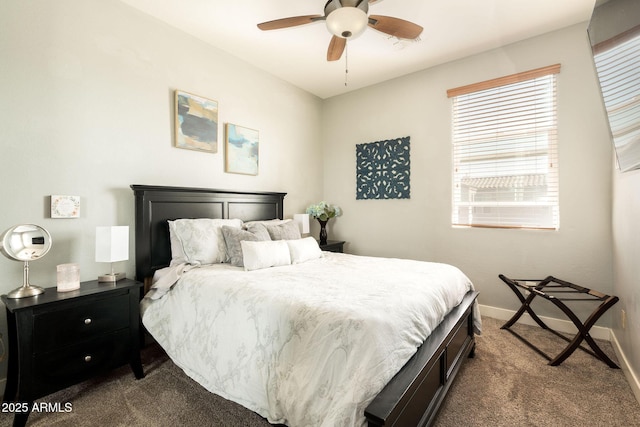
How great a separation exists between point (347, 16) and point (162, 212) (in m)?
2.13

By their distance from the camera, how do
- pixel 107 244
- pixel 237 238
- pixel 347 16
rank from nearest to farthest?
pixel 347 16, pixel 107 244, pixel 237 238

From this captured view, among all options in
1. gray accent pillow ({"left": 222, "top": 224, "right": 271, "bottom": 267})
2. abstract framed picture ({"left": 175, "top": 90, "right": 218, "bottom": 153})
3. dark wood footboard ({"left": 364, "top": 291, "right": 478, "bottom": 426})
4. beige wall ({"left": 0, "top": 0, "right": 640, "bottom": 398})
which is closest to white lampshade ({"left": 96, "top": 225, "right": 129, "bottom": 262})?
beige wall ({"left": 0, "top": 0, "right": 640, "bottom": 398})

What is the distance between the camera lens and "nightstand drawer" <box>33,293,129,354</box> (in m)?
1.70

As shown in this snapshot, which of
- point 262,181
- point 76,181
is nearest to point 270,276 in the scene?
point 76,181

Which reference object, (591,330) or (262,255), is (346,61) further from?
(591,330)

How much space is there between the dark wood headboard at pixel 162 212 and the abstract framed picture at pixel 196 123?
19.1 inches

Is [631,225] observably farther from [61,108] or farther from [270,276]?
[61,108]

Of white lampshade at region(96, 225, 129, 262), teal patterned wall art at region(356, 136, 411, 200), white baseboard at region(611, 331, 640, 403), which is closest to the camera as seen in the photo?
white baseboard at region(611, 331, 640, 403)

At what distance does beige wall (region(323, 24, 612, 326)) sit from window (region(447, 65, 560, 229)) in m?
0.09

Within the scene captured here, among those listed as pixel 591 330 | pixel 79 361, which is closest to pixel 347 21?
pixel 79 361

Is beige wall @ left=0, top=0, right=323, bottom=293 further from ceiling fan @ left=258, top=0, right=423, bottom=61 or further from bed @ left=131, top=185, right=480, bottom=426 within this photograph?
ceiling fan @ left=258, top=0, right=423, bottom=61

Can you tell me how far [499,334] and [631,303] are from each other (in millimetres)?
1046

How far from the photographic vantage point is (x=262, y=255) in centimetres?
238

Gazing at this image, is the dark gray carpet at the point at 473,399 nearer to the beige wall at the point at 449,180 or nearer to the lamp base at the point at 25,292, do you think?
the lamp base at the point at 25,292
